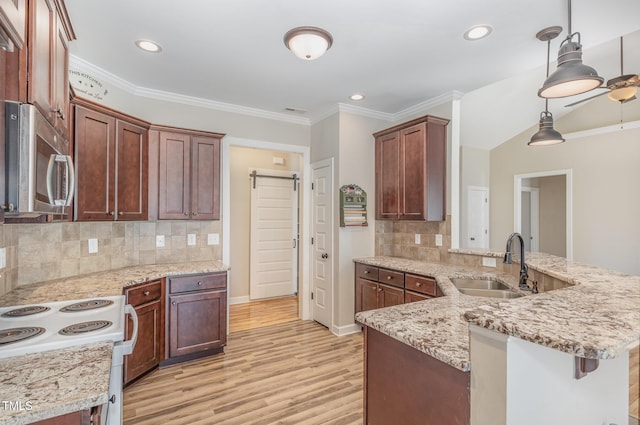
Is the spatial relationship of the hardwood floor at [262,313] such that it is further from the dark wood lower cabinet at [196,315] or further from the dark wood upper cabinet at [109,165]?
the dark wood upper cabinet at [109,165]

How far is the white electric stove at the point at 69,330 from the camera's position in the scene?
138 centimetres

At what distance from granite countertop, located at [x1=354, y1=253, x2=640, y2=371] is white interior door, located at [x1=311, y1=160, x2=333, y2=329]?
7.02 feet

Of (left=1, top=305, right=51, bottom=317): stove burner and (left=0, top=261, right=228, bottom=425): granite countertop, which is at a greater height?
(left=1, top=305, right=51, bottom=317): stove burner

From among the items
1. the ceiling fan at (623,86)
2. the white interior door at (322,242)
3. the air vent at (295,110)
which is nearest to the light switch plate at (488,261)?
the white interior door at (322,242)

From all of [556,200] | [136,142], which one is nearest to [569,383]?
[136,142]

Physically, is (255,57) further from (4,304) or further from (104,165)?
(4,304)

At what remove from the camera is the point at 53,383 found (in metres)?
1.12

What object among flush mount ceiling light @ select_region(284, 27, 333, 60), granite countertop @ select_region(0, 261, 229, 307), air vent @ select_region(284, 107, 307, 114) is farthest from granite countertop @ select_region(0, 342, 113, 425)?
air vent @ select_region(284, 107, 307, 114)

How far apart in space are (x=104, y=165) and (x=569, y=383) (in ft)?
10.8

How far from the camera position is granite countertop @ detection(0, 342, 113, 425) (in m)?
0.96

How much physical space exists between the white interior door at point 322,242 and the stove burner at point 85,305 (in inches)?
99.3

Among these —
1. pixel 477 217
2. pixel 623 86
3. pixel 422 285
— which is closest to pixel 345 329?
pixel 422 285

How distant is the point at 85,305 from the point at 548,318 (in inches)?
92.0

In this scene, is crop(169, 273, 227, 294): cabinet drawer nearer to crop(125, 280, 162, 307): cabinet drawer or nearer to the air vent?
crop(125, 280, 162, 307): cabinet drawer
